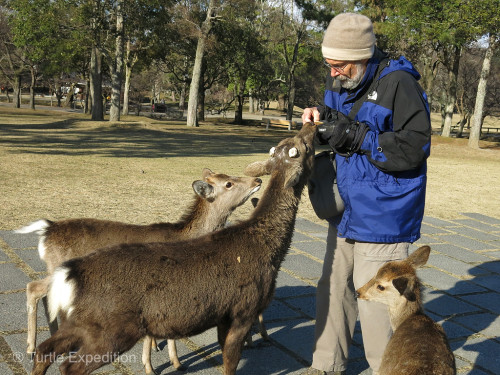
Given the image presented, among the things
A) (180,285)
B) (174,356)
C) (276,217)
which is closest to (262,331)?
(174,356)

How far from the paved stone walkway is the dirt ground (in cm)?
182

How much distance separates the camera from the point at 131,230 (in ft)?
16.2

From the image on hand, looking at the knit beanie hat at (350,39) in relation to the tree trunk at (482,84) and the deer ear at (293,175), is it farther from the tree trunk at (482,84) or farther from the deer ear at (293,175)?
the tree trunk at (482,84)

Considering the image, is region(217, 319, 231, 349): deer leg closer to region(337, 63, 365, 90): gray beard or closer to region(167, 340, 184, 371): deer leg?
region(167, 340, 184, 371): deer leg

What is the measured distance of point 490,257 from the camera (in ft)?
26.4

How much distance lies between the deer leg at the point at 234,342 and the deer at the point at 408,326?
831 millimetres

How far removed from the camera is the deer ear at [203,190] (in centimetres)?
541

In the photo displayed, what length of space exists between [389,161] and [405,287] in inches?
36.0

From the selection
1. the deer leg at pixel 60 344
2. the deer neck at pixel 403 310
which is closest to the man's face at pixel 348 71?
the deer neck at pixel 403 310

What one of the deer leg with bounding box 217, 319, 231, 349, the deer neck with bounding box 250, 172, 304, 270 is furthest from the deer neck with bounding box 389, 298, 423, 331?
the deer leg with bounding box 217, 319, 231, 349

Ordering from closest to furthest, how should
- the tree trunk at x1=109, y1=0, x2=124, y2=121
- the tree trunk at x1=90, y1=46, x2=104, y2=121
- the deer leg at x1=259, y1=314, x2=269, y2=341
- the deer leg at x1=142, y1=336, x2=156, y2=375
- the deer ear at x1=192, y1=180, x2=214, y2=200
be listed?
1. the deer leg at x1=142, y1=336, x2=156, y2=375
2. the deer leg at x1=259, y1=314, x2=269, y2=341
3. the deer ear at x1=192, y1=180, x2=214, y2=200
4. the tree trunk at x1=109, y1=0, x2=124, y2=121
5. the tree trunk at x1=90, y1=46, x2=104, y2=121

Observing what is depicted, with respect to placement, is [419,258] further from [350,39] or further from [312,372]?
[350,39]

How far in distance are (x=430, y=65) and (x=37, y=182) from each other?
109 feet

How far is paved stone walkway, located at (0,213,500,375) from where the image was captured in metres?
4.27
